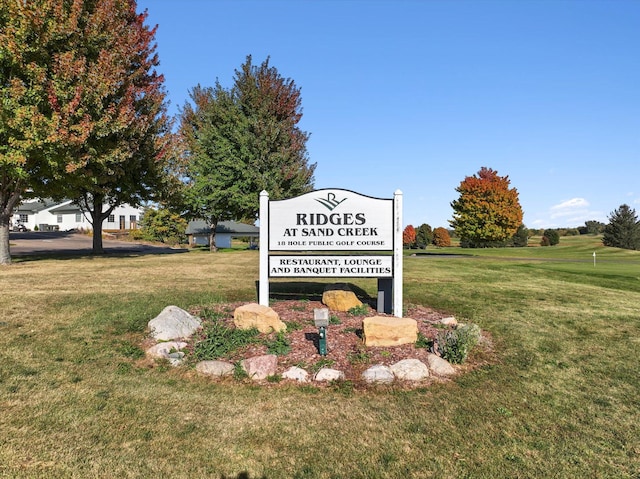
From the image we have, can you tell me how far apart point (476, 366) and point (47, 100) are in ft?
59.9

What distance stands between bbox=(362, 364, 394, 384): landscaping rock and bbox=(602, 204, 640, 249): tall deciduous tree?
58116mm

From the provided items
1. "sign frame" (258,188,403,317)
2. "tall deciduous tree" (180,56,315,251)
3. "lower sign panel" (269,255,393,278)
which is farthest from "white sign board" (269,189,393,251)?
"tall deciduous tree" (180,56,315,251)

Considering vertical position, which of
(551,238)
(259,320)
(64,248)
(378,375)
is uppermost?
(551,238)

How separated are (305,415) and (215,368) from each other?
200 cm

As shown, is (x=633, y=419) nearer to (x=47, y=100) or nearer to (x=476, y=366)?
(x=476, y=366)

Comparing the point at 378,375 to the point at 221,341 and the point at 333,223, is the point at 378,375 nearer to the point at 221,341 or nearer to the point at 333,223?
the point at 221,341

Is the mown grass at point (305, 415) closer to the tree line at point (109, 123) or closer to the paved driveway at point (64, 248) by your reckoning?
the tree line at point (109, 123)

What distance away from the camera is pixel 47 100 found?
16109mm

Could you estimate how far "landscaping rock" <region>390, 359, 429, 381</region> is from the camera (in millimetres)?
6156

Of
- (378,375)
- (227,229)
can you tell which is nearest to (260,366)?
(378,375)

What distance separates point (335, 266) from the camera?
926cm

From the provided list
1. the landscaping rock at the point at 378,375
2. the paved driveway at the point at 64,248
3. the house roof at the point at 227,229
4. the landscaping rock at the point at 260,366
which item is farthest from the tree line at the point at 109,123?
the house roof at the point at 227,229

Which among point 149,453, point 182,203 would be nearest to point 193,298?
point 149,453

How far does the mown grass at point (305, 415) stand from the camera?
391 centimetres
